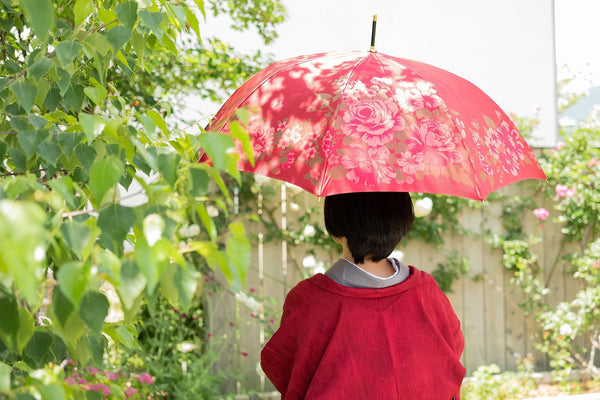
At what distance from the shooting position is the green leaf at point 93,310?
62 centimetres

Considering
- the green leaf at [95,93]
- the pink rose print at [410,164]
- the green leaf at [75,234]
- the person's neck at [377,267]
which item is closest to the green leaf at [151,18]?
the green leaf at [95,93]

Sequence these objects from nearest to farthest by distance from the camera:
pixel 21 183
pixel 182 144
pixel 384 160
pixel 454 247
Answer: pixel 21 183 → pixel 182 144 → pixel 384 160 → pixel 454 247

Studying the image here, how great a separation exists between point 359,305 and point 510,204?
308 cm

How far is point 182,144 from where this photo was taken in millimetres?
1091

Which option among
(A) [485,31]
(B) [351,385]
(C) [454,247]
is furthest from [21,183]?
(A) [485,31]

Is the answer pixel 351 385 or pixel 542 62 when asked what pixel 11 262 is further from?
pixel 542 62

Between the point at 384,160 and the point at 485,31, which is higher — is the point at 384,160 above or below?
below

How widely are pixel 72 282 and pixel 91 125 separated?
0.73 ft

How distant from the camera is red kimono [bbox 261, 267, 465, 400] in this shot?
139cm

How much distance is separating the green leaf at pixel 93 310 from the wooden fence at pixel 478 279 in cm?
312

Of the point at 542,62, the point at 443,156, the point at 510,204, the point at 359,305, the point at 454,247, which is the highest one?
the point at 542,62

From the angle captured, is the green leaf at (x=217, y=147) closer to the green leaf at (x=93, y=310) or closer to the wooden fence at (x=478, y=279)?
the green leaf at (x=93, y=310)

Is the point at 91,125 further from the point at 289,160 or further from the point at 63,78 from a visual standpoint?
the point at 289,160

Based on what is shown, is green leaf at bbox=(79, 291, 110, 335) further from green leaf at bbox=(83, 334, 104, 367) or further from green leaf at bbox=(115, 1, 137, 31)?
green leaf at bbox=(115, 1, 137, 31)
